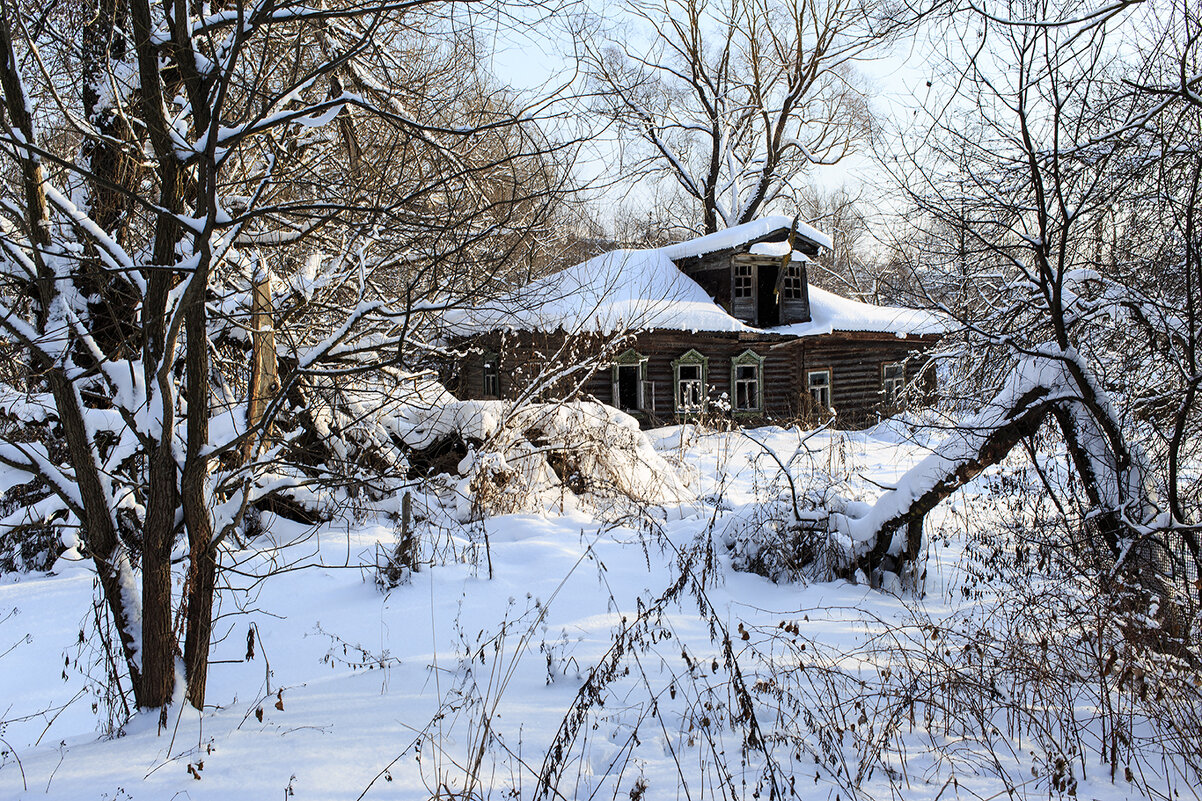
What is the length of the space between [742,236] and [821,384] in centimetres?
551

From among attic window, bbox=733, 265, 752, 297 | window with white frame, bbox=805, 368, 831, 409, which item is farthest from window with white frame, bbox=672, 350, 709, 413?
window with white frame, bbox=805, 368, 831, 409

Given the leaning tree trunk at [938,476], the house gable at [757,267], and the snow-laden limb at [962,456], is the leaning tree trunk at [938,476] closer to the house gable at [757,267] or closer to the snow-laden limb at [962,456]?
the snow-laden limb at [962,456]

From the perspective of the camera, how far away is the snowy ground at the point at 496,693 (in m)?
2.77

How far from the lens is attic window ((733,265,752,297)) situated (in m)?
19.4

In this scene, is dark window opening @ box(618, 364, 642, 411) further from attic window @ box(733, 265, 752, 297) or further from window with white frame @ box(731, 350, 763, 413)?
attic window @ box(733, 265, 752, 297)

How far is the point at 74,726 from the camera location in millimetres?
4184

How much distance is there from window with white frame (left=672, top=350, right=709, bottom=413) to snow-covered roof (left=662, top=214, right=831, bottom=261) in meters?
2.77

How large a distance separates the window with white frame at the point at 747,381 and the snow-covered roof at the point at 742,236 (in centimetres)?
291

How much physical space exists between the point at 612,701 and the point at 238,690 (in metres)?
2.12

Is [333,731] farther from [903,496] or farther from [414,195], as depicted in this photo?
[903,496]

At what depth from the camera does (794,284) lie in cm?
2023

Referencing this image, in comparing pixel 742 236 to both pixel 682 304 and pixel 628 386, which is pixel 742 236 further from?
pixel 628 386

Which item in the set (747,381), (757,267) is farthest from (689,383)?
(757,267)

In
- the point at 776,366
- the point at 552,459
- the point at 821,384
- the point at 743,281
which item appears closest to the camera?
the point at 552,459
